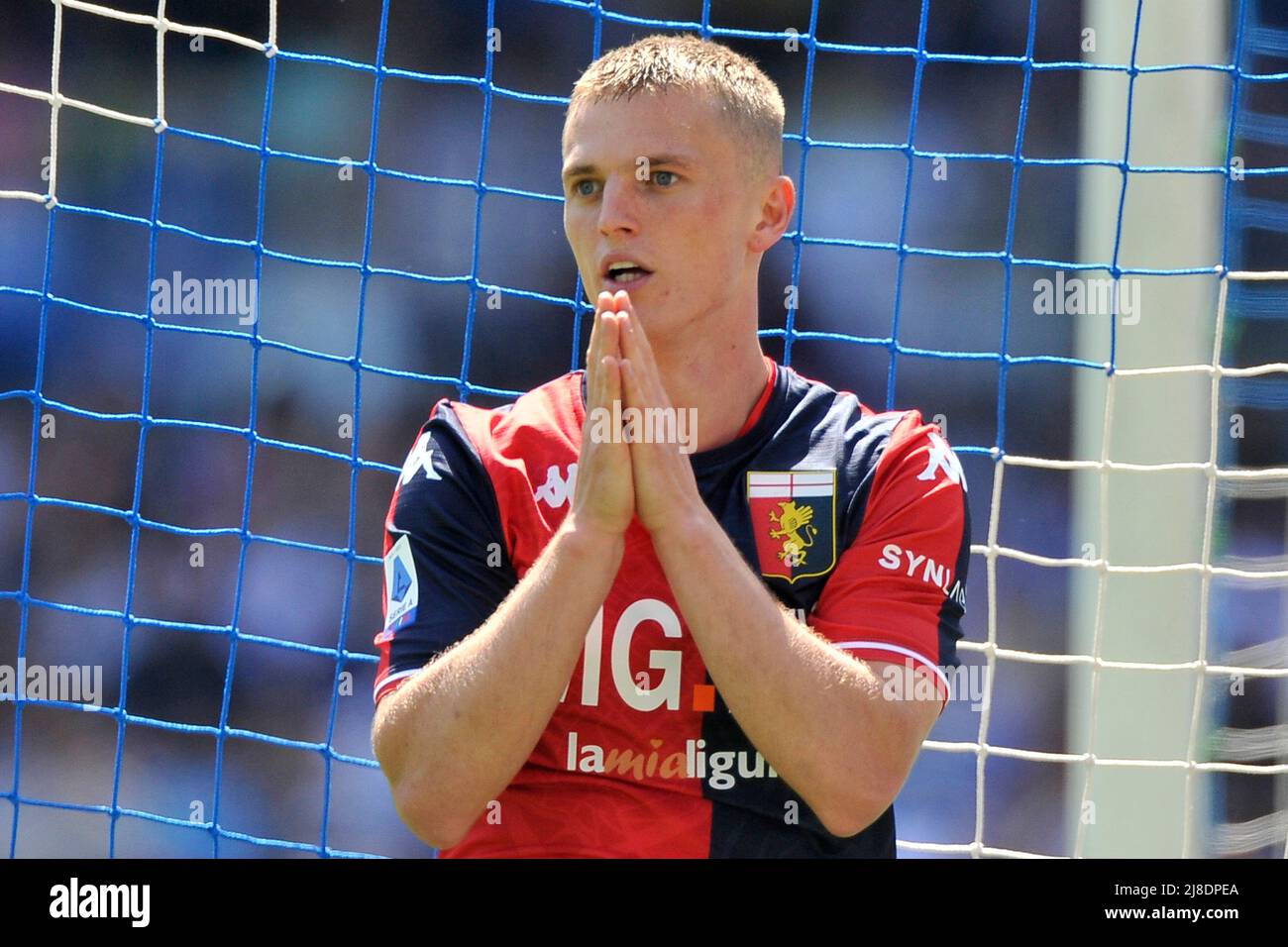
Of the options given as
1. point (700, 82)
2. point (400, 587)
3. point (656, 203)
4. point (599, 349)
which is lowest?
point (400, 587)

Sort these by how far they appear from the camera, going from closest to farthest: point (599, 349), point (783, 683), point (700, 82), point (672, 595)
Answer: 1. point (783, 683)
2. point (599, 349)
3. point (672, 595)
4. point (700, 82)

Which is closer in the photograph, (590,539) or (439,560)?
(590,539)

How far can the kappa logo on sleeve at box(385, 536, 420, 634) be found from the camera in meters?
2.18

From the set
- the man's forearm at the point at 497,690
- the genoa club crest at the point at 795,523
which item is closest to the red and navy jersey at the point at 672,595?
the genoa club crest at the point at 795,523

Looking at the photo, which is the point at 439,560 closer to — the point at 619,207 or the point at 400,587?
the point at 400,587

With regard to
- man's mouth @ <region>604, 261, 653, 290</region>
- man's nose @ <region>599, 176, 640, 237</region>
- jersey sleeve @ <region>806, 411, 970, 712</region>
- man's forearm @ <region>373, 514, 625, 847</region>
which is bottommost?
man's forearm @ <region>373, 514, 625, 847</region>

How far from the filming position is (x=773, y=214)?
7.91ft

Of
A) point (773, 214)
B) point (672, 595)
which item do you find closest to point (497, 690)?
point (672, 595)

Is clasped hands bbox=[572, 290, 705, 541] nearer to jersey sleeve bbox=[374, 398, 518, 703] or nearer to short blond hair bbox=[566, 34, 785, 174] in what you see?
jersey sleeve bbox=[374, 398, 518, 703]

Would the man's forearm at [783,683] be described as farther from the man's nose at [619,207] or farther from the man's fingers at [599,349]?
the man's nose at [619,207]

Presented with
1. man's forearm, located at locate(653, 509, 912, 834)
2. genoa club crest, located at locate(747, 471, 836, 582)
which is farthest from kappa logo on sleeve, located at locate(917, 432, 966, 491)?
man's forearm, located at locate(653, 509, 912, 834)

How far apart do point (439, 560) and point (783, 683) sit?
55 centimetres

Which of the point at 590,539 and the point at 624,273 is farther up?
the point at 624,273

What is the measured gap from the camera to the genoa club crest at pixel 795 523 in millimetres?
2217
